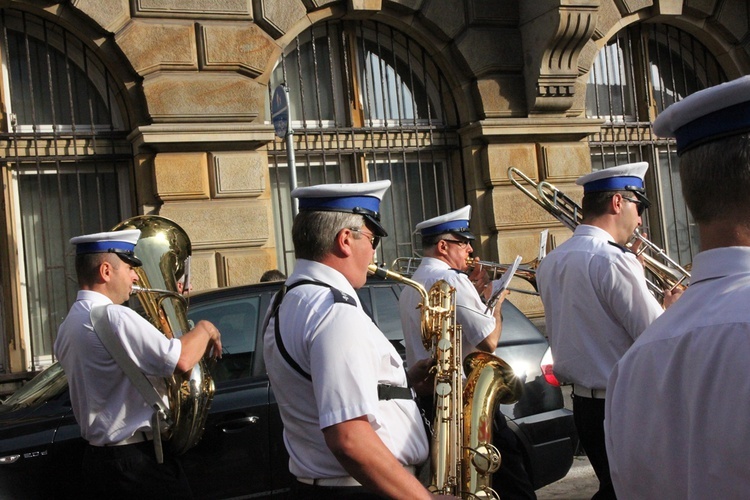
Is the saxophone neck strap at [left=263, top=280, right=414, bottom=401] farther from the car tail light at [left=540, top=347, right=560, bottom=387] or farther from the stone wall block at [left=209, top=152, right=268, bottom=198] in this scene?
the stone wall block at [left=209, top=152, right=268, bottom=198]

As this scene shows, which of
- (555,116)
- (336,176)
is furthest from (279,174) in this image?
(555,116)

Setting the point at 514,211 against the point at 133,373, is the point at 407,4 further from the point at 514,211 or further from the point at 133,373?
the point at 133,373

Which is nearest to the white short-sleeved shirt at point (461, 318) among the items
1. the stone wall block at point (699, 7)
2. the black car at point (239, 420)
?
the black car at point (239, 420)

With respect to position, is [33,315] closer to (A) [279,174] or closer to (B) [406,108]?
(A) [279,174]

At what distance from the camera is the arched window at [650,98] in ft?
37.8

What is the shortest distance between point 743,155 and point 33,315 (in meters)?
8.23

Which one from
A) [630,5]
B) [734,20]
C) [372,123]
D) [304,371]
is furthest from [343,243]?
[734,20]

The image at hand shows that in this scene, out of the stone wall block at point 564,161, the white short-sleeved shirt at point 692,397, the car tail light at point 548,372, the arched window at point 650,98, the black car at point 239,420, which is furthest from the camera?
the arched window at point 650,98

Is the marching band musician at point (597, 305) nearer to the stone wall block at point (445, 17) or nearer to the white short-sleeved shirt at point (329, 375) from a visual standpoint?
the white short-sleeved shirt at point (329, 375)

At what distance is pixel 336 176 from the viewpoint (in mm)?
10164

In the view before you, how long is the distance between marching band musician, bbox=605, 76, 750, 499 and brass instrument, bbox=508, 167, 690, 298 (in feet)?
10.1

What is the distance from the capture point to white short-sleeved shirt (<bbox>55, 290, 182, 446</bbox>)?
13.0 ft

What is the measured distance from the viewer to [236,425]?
5.29m

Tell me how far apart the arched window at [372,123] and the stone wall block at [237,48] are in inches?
19.2
